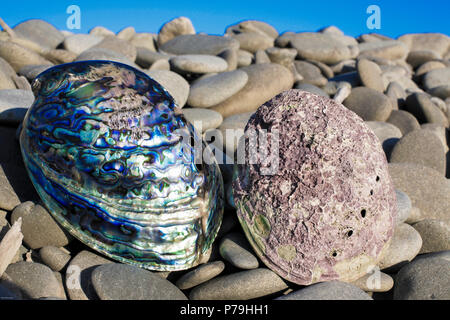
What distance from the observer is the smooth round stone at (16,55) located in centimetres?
558

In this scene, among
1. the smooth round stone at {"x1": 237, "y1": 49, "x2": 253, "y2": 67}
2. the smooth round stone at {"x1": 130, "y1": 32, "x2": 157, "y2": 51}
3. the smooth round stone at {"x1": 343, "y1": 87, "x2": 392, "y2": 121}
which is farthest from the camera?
the smooth round stone at {"x1": 130, "y1": 32, "x2": 157, "y2": 51}

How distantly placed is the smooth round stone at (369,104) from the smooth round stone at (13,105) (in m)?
4.61

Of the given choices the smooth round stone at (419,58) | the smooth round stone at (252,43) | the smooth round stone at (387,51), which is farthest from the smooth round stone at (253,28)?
the smooth round stone at (419,58)

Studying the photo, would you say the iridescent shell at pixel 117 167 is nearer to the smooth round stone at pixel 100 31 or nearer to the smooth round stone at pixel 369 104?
the smooth round stone at pixel 369 104

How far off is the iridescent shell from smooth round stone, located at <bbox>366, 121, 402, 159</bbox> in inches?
129

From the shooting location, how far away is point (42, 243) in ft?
10.5

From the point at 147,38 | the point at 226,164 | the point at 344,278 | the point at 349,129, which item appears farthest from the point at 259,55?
the point at 344,278

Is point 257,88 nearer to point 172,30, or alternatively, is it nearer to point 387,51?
point 172,30

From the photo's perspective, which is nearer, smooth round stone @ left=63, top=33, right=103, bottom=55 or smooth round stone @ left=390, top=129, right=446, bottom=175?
smooth round stone @ left=390, top=129, right=446, bottom=175

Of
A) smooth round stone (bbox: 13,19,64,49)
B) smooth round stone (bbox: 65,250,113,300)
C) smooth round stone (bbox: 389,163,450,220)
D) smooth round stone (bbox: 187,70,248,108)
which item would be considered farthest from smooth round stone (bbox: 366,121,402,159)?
smooth round stone (bbox: 13,19,64,49)

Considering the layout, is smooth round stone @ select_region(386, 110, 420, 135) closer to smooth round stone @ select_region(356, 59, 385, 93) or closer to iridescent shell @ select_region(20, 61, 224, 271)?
smooth round stone @ select_region(356, 59, 385, 93)

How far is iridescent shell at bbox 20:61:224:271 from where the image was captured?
291cm
